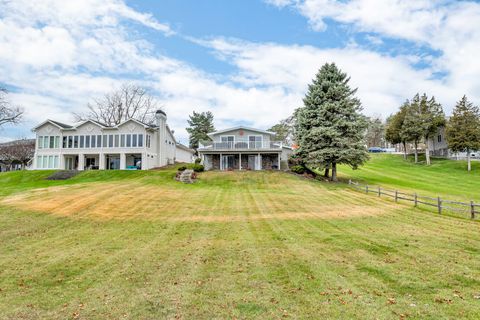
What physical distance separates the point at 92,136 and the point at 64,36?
19.1 meters

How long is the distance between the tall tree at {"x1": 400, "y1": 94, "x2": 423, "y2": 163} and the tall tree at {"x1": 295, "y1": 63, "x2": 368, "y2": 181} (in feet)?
72.2

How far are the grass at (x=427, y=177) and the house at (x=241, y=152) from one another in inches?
369

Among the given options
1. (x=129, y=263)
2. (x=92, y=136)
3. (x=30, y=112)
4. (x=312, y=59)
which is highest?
(x=312, y=59)

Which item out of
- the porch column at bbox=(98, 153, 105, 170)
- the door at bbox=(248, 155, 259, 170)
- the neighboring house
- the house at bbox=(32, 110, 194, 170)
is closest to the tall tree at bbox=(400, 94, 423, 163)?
the neighboring house

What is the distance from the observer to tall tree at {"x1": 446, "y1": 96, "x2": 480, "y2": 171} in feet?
132

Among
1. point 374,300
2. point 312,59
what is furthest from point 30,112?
point 374,300

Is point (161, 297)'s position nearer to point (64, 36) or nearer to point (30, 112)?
point (64, 36)

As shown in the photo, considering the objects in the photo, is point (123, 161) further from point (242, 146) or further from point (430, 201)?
point (430, 201)

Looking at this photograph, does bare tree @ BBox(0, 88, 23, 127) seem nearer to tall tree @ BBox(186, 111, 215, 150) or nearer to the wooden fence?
tall tree @ BBox(186, 111, 215, 150)

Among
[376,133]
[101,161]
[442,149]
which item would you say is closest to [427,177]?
[442,149]

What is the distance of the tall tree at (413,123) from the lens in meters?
48.6

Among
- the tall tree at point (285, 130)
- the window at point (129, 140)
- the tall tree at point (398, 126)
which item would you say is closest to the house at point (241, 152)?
the window at point (129, 140)

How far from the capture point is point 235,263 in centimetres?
808

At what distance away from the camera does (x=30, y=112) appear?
4253cm
